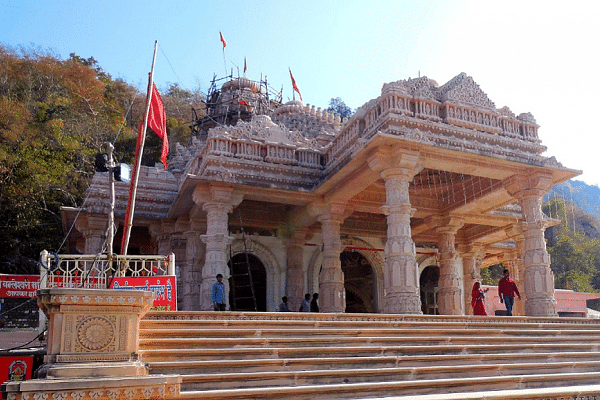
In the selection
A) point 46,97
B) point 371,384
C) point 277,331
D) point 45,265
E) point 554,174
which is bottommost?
point 371,384

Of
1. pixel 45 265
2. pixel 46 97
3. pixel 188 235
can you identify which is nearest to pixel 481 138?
pixel 188 235

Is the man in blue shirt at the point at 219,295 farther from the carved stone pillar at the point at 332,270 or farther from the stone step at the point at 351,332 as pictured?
the stone step at the point at 351,332

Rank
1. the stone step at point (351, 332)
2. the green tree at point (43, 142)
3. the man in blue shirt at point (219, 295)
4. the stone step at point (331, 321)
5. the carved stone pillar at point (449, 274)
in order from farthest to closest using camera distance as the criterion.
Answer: the green tree at point (43, 142) < the carved stone pillar at point (449, 274) < the man in blue shirt at point (219, 295) < the stone step at point (331, 321) < the stone step at point (351, 332)

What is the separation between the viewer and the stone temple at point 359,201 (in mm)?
11125

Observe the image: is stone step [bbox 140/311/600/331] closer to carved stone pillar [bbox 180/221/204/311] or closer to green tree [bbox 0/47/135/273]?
carved stone pillar [bbox 180/221/204/311]

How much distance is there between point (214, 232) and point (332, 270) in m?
3.10

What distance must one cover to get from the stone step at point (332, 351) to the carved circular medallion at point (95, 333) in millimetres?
865

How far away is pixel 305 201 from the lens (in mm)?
13875

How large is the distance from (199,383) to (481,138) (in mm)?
8497

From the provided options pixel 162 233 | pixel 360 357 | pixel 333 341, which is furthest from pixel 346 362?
pixel 162 233

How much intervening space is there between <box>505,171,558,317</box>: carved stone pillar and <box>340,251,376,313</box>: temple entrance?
7368 mm

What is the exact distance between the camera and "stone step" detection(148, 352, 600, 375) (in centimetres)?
604

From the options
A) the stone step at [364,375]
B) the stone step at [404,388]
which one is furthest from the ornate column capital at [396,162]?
the stone step at [404,388]

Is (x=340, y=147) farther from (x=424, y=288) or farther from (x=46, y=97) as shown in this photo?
(x=46, y=97)
